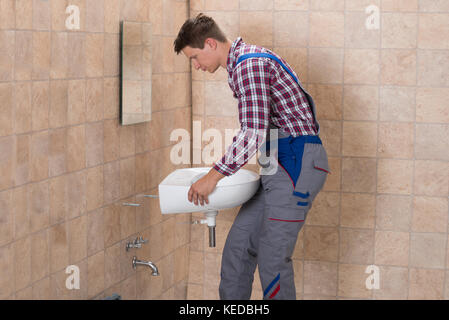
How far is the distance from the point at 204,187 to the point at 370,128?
109 centimetres

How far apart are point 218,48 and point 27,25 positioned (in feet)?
2.14

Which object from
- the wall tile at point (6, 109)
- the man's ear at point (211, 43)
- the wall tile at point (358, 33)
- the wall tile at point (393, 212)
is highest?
the wall tile at point (358, 33)

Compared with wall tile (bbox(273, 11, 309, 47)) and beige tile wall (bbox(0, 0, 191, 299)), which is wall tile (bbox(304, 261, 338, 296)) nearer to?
beige tile wall (bbox(0, 0, 191, 299))

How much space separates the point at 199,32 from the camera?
2082 mm

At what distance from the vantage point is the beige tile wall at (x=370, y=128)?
107 inches

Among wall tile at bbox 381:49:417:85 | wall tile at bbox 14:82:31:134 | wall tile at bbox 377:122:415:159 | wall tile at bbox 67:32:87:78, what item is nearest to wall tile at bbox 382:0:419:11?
wall tile at bbox 381:49:417:85

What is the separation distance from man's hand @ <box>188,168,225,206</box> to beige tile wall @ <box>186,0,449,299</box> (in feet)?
3.10

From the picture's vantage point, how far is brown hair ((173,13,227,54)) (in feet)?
6.82

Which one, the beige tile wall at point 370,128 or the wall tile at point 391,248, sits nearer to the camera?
the beige tile wall at point 370,128

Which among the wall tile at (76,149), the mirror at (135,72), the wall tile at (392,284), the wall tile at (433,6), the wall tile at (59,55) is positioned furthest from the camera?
the wall tile at (392,284)

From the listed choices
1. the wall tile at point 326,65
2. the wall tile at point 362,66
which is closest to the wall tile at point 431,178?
the wall tile at point 362,66

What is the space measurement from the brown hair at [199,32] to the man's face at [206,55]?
0.01 metres

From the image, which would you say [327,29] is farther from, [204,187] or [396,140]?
[204,187]

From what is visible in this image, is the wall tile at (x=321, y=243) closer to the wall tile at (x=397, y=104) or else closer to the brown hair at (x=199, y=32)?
the wall tile at (x=397, y=104)
